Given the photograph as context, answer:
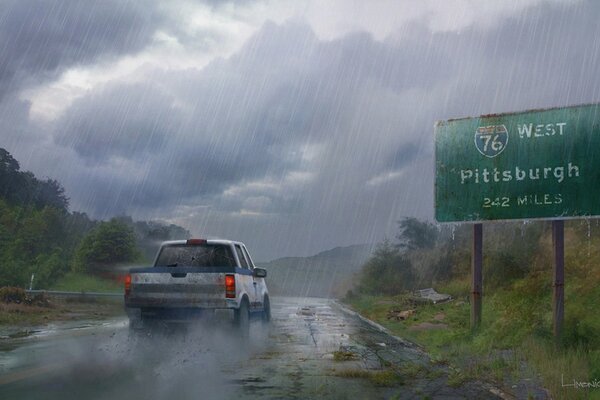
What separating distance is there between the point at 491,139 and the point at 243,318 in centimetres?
678

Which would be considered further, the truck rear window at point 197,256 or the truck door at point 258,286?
the truck door at point 258,286

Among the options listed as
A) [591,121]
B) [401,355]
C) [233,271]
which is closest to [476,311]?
[401,355]

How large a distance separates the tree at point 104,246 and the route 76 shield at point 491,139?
974 inches

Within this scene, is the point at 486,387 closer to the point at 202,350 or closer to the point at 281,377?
the point at 281,377

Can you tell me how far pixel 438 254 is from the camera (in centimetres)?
4194

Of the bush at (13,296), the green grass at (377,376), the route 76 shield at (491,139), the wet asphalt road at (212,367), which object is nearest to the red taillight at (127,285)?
the wet asphalt road at (212,367)

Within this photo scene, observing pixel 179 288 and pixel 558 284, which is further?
pixel 558 284

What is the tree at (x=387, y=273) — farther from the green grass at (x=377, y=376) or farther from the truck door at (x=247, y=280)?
the green grass at (x=377, y=376)

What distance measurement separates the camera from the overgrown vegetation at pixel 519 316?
977 centimetres

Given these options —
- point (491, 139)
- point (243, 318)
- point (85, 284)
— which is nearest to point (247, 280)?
point (243, 318)

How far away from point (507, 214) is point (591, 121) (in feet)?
8.46

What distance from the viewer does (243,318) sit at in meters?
12.1
